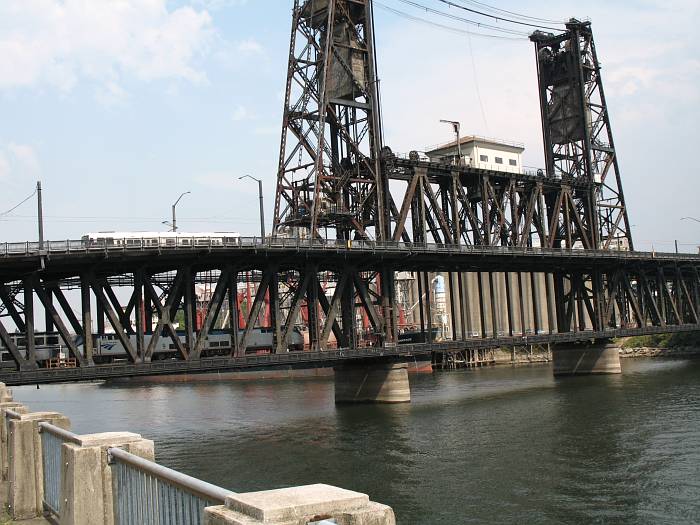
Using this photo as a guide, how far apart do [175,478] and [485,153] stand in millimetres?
92785

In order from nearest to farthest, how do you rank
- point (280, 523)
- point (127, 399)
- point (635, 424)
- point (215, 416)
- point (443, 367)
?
point (280, 523) → point (635, 424) → point (215, 416) → point (127, 399) → point (443, 367)

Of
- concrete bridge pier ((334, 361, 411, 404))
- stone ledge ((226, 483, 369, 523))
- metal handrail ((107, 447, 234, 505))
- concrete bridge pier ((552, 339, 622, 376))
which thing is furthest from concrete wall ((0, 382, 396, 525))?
concrete bridge pier ((552, 339, 622, 376))

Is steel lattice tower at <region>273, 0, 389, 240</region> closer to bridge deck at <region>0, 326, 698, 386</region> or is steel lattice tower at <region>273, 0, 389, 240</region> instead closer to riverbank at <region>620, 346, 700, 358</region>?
bridge deck at <region>0, 326, 698, 386</region>

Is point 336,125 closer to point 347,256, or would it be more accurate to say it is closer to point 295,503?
point 347,256

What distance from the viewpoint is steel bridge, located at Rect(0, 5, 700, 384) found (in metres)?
49.5

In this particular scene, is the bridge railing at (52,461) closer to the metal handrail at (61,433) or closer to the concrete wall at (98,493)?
the metal handrail at (61,433)

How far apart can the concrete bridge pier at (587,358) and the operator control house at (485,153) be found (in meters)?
23.2

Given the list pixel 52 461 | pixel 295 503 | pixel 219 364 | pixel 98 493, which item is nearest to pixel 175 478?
pixel 295 503

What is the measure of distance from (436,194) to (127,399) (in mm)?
48367

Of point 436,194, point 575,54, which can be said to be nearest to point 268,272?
point 436,194

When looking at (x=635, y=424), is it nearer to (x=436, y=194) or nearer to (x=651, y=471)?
(x=651, y=471)

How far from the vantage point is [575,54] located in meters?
98.6

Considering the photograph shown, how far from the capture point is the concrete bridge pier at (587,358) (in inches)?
3489

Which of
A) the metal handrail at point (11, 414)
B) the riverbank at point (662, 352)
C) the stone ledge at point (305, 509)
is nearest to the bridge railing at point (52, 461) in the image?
the metal handrail at point (11, 414)
